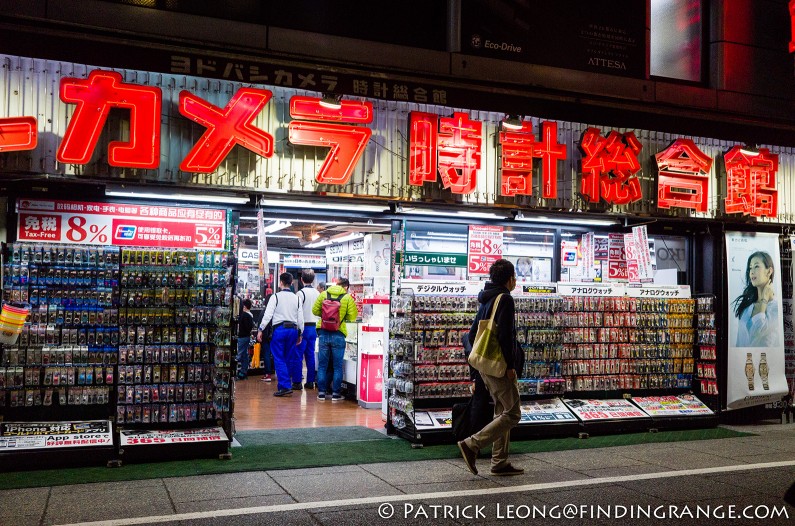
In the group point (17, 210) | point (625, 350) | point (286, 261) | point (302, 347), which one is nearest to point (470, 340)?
point (625, 350)

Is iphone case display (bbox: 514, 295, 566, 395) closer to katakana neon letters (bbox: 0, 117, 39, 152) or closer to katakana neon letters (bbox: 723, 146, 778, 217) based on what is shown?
katakana neon letters (bbox: 723, 146, 778, 217)

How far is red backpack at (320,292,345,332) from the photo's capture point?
11797 mm

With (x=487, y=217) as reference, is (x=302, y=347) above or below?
below

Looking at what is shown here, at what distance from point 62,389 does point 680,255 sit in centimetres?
932

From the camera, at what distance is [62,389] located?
24.3 ft

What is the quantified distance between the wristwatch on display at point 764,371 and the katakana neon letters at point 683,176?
2.50m

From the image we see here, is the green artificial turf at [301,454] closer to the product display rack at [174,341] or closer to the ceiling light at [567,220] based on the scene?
the product display rack at [174,341]

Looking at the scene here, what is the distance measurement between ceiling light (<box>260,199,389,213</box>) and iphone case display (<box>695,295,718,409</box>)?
5099 millimetres

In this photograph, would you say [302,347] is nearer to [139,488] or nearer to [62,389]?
[62,389]

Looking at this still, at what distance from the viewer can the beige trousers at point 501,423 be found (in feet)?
22.9

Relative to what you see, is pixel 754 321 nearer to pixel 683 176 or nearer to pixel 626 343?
pixel 626 343

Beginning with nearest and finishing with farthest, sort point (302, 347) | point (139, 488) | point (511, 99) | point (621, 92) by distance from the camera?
point (139, 488), point (511, 99), point (621, 92), point (302, 347)

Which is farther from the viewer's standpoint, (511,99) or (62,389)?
(511,99)

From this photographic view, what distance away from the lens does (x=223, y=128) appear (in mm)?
8117
